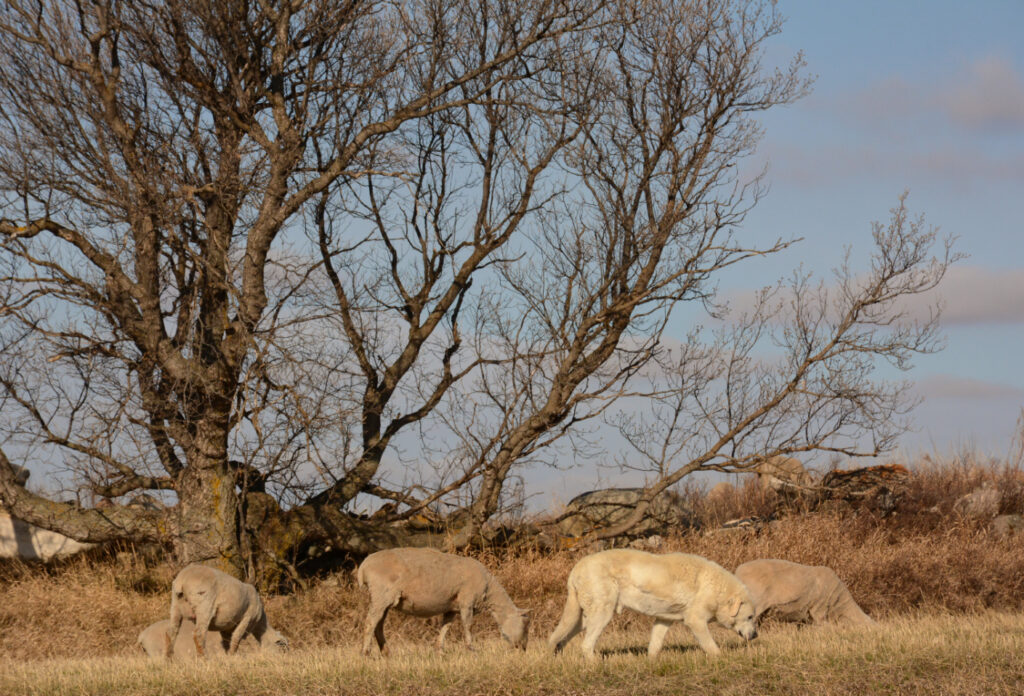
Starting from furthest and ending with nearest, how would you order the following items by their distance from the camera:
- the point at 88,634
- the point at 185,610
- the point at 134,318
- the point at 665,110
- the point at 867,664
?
the point at 665,110
the point at 134,318
the point at 88,634
the point at 185,610
the point at 867,664

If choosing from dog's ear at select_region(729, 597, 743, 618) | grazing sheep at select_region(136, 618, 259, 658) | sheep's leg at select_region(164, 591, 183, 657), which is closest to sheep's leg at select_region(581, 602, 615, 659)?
dog's ear at select_region(729, 597, 743, 618)

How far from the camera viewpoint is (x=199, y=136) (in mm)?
17516

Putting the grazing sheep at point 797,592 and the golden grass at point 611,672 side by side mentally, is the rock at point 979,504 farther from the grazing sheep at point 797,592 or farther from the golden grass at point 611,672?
the golden grass at point 611,672

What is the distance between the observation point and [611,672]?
1010 cm

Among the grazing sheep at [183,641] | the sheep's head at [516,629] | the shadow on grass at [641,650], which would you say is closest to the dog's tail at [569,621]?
the shadow on grass at [641,650]

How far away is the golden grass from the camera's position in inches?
386

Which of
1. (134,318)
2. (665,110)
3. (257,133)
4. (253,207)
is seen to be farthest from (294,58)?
(665,110)

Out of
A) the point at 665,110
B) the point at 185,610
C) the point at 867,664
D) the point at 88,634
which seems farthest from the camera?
the point at 665,110

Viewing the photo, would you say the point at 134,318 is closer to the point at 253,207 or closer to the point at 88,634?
the point at 253,207

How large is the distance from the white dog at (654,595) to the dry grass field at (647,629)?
0.92ft

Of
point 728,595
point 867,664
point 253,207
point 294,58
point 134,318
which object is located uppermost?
point 294,58

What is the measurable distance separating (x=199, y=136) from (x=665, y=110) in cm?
775

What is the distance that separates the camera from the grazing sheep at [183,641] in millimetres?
12758

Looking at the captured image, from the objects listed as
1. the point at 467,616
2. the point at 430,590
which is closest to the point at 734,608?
the point at 467,616
